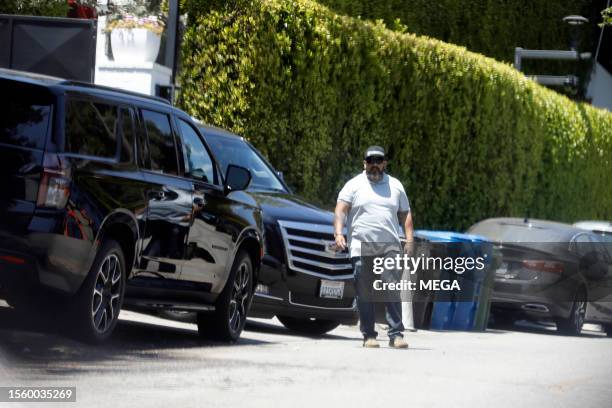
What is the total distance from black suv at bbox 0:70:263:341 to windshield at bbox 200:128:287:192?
2.34 m

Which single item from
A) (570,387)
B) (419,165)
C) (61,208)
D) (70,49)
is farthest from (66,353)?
(419,165)

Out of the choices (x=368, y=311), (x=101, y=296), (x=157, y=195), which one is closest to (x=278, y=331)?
(x=368, y=311)

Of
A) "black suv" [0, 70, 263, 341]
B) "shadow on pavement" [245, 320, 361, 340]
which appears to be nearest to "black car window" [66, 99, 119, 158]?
"black suv" [0, 70, 263, 341]

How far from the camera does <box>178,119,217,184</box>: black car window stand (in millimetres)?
11555

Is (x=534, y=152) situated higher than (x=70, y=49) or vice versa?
(x=70, y=49)

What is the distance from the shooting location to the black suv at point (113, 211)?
29.9ft

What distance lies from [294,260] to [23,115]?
5045mm

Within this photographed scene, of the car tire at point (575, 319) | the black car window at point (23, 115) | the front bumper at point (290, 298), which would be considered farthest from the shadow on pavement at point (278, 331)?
the black car window at point (23, 115)

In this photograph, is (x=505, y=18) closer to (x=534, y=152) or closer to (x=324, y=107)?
(x=534, y=152)

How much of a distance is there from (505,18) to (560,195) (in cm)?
767

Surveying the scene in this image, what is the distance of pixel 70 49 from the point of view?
15.5 m

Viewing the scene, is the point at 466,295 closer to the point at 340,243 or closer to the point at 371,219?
the point at 371,219

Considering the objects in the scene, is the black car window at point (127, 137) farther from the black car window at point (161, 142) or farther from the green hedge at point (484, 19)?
the green hedge at point (484, 19)

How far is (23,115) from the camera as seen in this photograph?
31.1ft
